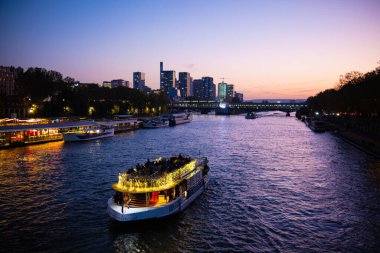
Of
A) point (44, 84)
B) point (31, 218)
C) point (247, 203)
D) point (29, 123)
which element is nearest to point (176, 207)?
point (247, 203)

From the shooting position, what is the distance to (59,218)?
28.9 metres

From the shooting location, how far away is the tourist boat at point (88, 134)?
8375 cm

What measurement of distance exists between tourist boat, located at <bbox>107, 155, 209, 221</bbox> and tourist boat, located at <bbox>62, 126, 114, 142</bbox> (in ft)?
190

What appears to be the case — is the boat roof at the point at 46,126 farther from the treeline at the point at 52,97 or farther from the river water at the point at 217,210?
the treeline at the point at 52,97

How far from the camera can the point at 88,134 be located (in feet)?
288

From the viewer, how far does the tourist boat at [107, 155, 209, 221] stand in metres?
25.9

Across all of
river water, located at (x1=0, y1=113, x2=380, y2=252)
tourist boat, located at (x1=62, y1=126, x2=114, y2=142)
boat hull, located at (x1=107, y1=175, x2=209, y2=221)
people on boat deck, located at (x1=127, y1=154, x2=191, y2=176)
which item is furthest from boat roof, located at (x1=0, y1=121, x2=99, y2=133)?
boat hull, located at (x1=107, y1=175, x2=209, y2=221)

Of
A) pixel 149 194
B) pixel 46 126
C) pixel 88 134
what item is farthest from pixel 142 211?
pixel 88 134

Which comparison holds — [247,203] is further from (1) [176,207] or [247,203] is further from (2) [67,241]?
(2) [67,241]

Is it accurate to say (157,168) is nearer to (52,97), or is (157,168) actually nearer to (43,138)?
(43,138)

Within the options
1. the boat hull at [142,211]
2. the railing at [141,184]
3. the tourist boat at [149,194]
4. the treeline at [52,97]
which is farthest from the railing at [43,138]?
the boat hull at [142,211]

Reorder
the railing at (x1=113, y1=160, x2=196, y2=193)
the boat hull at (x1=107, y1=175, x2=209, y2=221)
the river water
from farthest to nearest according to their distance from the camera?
the railing at (x1=113, y1=160, x2=196, y2=193) < the boat hull at (x1=107, y1=175, x2=209, y2=221) < the river water

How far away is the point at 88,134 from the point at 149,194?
65.6 metres

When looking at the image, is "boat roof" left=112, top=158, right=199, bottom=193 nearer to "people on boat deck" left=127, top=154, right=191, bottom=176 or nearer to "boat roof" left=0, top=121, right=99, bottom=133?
"people on boat deck" left=127, top=154, right=191, bottom=176
